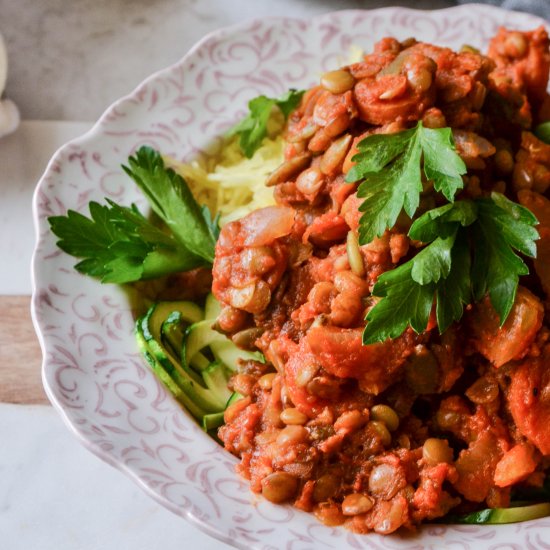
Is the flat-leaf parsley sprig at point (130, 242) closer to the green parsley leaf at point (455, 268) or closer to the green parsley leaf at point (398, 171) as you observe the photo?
the green parsley leaf at point (398, 171)

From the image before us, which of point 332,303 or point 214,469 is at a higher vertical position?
point 332,303

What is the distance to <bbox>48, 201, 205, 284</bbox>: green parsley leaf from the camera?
17.1 ft

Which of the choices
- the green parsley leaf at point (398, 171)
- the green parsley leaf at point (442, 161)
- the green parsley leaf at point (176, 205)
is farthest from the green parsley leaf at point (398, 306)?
the green parsley leaf at point (176, 205)

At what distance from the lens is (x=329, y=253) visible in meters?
4.67

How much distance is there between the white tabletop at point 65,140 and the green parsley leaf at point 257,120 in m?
1.82

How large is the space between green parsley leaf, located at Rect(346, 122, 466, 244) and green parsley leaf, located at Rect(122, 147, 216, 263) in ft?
4.13

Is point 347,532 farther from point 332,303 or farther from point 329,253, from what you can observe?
point 329,253

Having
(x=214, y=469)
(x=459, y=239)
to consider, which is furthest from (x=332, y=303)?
(x=214, y=469)

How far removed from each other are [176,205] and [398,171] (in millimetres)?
1669

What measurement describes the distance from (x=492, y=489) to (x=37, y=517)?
2.70m

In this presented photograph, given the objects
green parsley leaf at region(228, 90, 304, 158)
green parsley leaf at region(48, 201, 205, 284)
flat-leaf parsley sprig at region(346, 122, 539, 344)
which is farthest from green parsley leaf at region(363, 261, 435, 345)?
green parsley leaf at region(228, 90, 304, 158)

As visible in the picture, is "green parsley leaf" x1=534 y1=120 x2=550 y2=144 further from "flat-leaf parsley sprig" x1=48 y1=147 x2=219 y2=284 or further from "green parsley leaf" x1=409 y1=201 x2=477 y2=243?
"flat-leaf parsley sprig" x1=48 y1=147 x2=219 y2=284

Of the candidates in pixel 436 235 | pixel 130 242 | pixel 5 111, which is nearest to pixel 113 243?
pixel 130 242

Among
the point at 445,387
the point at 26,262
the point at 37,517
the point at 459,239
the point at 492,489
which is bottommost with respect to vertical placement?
the point at 37,517
